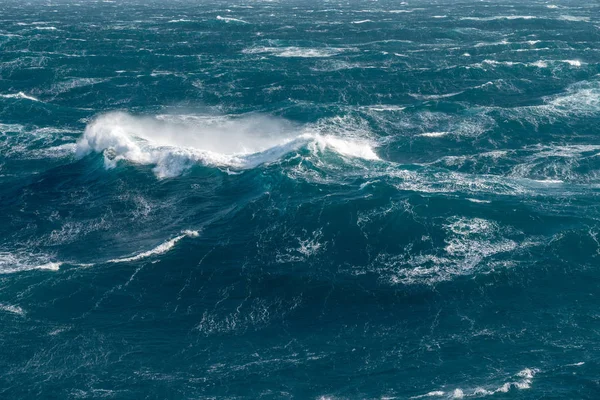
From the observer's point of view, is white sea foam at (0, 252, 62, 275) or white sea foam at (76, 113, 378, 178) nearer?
white sea foam at (0, 252, 62, 275)

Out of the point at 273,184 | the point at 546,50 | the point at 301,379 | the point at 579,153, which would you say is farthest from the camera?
the point at 546,50

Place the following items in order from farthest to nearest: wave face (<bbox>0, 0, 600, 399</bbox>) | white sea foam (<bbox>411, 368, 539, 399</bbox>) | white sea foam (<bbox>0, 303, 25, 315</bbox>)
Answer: white sea foam (<bbox>0, 303, 25, 315</bbox>), wave face (<bbox>0, 0, 600, 399</bbox>), white sea foam (<bbox>411, 368, 539, 399</bbox>)

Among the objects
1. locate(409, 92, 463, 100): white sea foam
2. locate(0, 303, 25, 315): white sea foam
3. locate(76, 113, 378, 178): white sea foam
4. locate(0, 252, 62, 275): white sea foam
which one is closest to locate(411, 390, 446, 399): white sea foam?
locate(0, 303, 25, 315): white sea foam

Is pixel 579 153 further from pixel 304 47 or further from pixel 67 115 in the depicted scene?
pixel 304 47

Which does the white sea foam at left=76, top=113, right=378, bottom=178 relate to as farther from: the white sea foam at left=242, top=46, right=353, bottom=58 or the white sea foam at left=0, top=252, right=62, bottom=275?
the white sea foam at left=242, top=46, right=353, bottom=58

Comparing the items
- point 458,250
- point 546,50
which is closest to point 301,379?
point 458,250

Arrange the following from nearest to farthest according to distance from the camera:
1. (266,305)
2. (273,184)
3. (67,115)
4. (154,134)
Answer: (266,305) → (273,184) → (154,134) → (67,115)

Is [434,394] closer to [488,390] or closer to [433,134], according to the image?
[488,390]

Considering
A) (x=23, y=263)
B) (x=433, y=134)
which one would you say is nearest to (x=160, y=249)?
(x=23, y=263)
